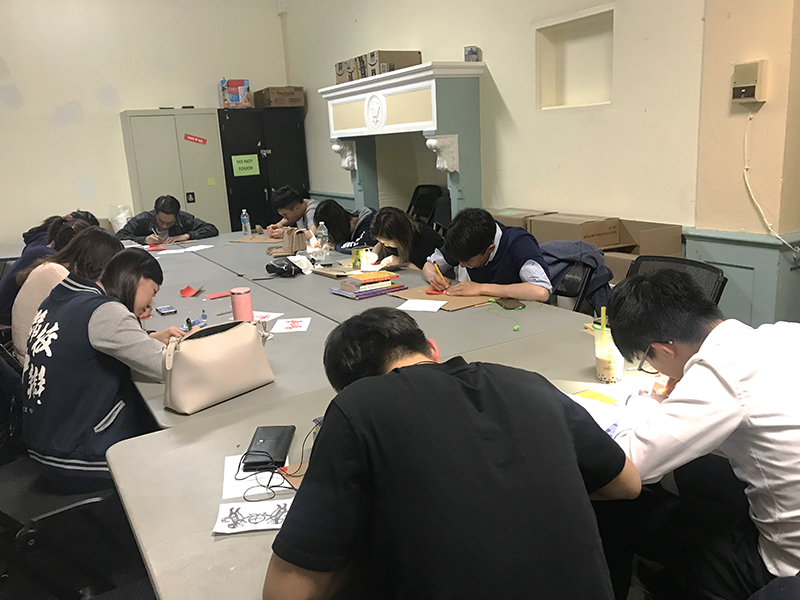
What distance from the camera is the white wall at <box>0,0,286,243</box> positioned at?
6.23 metres

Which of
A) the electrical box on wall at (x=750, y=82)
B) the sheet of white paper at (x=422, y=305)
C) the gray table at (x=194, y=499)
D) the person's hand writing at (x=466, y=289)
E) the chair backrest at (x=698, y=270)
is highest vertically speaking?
the electrical box on wall at (x=750, y=82)

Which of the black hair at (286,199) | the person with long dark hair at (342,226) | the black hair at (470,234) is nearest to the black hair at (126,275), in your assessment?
the black hair at (470,234)

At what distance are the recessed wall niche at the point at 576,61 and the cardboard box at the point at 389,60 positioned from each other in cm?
140

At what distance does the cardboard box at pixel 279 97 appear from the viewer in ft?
23.0

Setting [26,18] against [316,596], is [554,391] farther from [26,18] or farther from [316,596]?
[26,18]

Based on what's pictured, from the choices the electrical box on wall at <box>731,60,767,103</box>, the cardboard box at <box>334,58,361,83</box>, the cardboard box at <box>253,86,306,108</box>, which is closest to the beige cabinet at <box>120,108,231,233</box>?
the cardboard box at <box>253,86,306,108</box>

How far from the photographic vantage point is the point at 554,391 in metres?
1.05

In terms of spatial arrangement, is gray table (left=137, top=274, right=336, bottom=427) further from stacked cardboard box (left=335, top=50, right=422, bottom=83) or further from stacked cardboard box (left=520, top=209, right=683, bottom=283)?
stacked cardboard box (left=335, top=50, right=422, bottom=83)

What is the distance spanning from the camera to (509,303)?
276 cm

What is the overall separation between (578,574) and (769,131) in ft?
9.74

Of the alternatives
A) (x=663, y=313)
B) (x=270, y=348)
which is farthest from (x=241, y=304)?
(x=663, y=313)

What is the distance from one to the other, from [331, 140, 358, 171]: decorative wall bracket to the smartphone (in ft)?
12.7

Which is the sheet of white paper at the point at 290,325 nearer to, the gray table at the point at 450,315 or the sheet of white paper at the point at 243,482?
the gray table at the point at 450,315

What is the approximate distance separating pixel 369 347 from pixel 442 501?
1.21 ft
